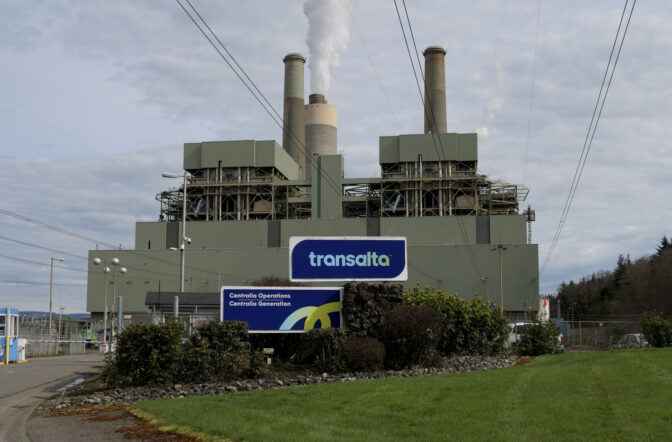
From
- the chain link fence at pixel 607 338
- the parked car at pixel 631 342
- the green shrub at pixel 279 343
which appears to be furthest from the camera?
the chain link fence at pixel 607 338

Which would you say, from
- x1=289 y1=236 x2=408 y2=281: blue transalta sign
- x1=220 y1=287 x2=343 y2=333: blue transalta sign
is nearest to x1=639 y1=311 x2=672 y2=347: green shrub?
x1=289 y1=236 x2=408 y2=281: blue transalta sign

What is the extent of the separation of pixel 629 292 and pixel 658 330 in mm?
74516

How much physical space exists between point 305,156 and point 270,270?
2545 cm

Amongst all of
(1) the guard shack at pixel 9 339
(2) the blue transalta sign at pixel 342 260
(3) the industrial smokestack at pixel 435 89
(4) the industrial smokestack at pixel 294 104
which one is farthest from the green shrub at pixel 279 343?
(4) the industrial smokestack at pixel 294 104

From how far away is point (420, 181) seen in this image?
77062 millimetres

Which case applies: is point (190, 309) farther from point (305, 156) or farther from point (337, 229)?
point (305, 156)

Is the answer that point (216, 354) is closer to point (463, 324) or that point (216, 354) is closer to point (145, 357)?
point (145, 357)

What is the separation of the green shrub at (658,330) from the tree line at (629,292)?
35880 millimetres

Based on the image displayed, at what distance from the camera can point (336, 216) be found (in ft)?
256

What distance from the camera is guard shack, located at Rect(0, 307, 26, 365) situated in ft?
101

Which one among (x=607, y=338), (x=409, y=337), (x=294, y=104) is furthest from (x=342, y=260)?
(x=294, y=104)

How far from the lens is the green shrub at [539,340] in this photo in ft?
85.5

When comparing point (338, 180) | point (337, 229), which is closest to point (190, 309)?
point (337, 229)

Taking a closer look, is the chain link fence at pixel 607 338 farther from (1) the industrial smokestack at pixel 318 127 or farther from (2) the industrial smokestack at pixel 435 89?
(1) the industrial smokestack at pixel 318 127
